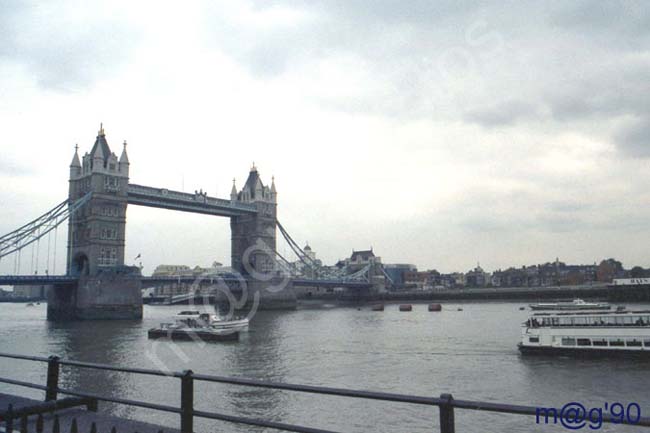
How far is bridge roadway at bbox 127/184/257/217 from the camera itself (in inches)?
3214

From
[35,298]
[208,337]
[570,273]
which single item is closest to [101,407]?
[208,337]

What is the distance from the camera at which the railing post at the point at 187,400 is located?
16.7 ft

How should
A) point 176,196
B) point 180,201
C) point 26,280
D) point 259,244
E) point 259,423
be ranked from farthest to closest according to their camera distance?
point 259,244
point 180,201
point 176,196
point 26,280
point 259,423

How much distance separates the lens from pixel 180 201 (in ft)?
287

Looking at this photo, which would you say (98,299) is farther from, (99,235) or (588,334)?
(588,334)

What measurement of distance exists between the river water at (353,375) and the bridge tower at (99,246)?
19.5 m

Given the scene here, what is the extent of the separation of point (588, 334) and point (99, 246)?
201 ft

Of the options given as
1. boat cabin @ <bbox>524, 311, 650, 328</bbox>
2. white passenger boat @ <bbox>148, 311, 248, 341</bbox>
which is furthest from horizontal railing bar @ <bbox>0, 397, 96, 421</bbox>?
white passenger boat @ <bbox>148, 311, 248, 341</bbox>

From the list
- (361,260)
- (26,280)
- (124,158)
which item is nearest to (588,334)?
(26,280)

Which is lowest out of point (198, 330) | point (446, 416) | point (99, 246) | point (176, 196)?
point (198, 330)

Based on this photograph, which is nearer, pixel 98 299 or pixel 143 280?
pixel 98 299

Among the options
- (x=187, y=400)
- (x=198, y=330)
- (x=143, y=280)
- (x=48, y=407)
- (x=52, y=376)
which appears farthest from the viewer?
(x=143, y=280)

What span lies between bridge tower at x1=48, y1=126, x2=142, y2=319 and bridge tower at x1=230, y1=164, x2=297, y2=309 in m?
30.6

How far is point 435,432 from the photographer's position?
55.2 ft
